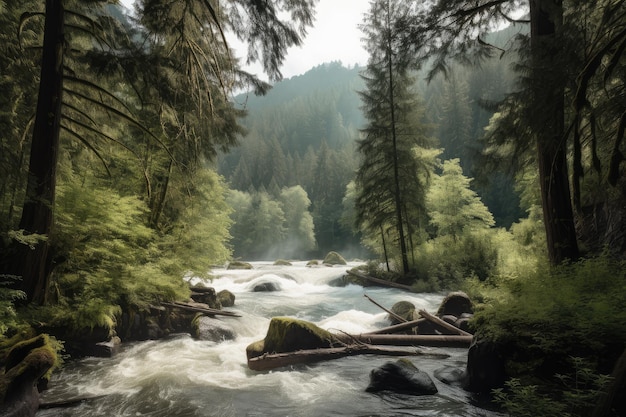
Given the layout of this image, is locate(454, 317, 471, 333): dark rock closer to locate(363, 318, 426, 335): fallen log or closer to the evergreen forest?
locate(363, 318, 426, 335): fallen log

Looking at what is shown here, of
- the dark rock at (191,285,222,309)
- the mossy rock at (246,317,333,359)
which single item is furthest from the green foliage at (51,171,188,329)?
the dark rock at (191,285,222,309)

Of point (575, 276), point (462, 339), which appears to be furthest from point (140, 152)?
point (575, 276)

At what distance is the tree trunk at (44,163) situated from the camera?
628 cm

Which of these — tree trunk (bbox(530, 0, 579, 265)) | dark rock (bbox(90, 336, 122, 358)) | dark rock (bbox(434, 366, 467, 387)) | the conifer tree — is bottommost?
dark rock (bbox(434, 366, 467, 387))

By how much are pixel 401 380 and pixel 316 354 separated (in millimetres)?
2528

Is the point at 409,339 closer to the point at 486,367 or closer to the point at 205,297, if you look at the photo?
the point at 486,367

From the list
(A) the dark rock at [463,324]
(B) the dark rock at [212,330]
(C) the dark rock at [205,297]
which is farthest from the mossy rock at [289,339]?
(C) the dark rock at [205,297]

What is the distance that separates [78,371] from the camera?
7605 mm

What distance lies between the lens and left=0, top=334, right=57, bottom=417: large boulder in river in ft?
15.2

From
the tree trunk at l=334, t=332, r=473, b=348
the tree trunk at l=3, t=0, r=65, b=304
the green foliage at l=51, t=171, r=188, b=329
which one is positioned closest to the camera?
the tree trunk at l=3, t=0, r=65, b=304

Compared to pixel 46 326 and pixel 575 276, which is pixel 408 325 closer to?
pixel 575 276

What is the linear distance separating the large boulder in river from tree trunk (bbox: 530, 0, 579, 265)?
8791 mm

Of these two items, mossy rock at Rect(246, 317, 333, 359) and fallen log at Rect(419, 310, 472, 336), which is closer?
mossy rock at Rect(246, 317, 333, 359)

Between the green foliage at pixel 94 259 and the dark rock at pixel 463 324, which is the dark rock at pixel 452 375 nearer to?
the dark rock at pixel 463 324
